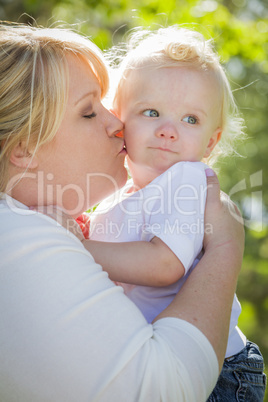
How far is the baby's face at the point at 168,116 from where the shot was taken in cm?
224

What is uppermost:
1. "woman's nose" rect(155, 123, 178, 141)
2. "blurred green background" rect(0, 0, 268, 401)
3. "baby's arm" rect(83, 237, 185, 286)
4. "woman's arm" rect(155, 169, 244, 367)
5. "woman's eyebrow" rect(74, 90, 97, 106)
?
"woman's eyebrow" rect(74, 90, 97, 106)

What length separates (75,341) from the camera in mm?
1345

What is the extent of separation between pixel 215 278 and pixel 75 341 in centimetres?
61

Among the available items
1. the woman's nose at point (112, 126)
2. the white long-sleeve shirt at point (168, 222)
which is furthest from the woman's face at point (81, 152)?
the white long-sleeve shirt at point (168, 222)

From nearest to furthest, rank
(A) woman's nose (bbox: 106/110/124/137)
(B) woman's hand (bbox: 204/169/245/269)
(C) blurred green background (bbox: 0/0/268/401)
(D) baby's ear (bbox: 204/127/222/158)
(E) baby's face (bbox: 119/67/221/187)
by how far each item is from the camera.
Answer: (B) woman's hand (bbox: 204/169/245/269) → (A) woman's nose (bbox: 106/110/124/137) → (E) baby's face (bbox: 119/67/221/187) → (D) baby's ear (bbox: 204/127/222/158) → (C) blurred green background (bbox: 0/0/268/401)

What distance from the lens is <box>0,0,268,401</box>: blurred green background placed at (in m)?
6.19

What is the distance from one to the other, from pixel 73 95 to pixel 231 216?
84 centimetres

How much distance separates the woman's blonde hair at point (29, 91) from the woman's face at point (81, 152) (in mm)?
59

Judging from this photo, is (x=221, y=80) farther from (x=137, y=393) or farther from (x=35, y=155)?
(x=137, y=393)

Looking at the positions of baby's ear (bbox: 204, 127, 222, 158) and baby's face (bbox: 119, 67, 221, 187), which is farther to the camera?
baby's ear (bbox: 204, 127, 222, 158)

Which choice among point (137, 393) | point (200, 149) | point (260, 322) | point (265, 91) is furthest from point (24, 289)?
point (265, 91)

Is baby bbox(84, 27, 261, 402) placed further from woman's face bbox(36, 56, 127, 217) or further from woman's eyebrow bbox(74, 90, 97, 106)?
woman's eyebrow bbox(74, 90, 97, 106)

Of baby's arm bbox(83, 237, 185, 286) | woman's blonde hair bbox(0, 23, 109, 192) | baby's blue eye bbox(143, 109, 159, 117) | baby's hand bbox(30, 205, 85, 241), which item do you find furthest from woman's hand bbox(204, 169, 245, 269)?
woman's blonde hair bbox(0, 23, 109, 192)

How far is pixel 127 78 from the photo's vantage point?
2422 mm
